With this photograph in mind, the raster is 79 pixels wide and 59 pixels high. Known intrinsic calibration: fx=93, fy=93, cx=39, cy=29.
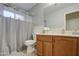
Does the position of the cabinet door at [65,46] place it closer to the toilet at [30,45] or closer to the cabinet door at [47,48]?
the cabinet door at [47,48]

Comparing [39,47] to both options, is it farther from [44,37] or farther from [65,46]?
[65,46]

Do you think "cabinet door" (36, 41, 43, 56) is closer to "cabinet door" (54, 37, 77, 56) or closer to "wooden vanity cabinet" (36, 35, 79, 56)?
"wooden vanity cabinet" (36, 35, 79, 56)

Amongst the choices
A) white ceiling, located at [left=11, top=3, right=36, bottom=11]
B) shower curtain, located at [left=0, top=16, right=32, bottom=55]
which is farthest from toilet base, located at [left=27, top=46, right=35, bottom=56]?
white ceiling, located at [left=11, top=3, right=36, bottom=11]

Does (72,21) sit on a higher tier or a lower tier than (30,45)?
higher

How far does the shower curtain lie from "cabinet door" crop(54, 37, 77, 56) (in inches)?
17.7

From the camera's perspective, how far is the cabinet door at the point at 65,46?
1330mm

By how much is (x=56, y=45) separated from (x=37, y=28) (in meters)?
0.39

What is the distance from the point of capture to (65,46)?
1371 millimetres

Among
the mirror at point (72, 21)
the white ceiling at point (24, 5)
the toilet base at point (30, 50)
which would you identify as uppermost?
the white ceiling at point (24, 5)

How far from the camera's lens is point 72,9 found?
1324 mm

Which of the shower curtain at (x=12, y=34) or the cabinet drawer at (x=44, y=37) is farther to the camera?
the cabinet drawer at (x=44, y=37)

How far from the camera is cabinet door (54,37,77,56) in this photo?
52.4 inches

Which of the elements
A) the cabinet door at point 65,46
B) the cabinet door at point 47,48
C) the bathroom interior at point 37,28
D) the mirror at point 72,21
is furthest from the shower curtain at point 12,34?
the mirror at point 72,21

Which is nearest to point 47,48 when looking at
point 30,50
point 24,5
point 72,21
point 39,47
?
point 39,47
